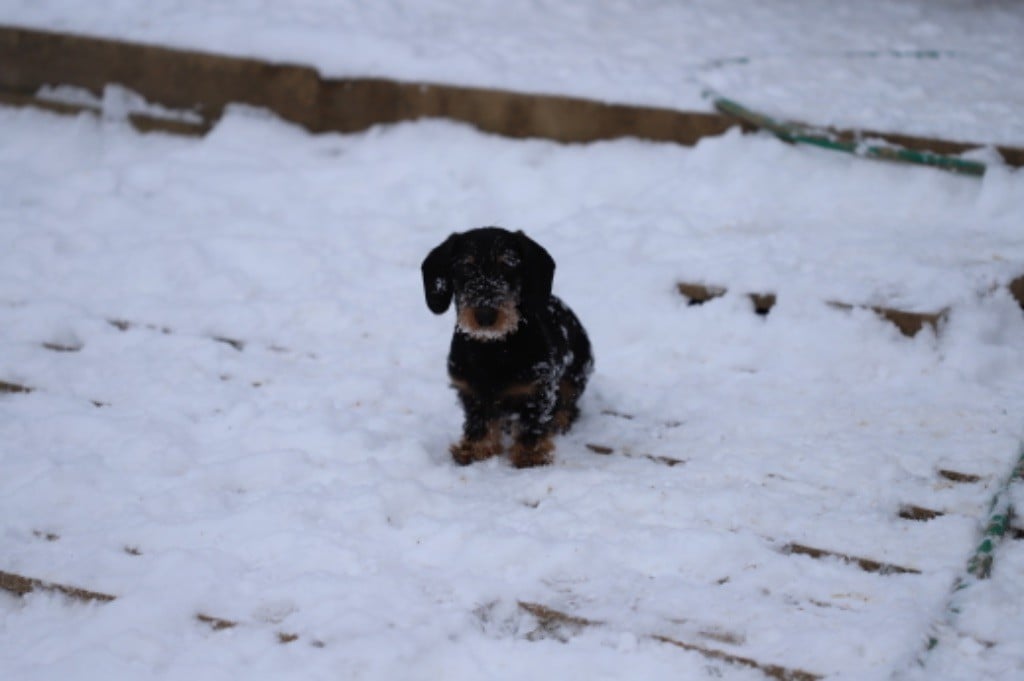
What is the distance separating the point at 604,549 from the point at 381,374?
5.43ft

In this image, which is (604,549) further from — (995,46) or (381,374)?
(995,46)

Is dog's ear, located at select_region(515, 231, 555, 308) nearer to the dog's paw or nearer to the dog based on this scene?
the dog

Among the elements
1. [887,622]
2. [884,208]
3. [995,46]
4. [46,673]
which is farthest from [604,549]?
[995,46]

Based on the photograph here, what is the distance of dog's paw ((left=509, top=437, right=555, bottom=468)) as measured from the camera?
3949mm

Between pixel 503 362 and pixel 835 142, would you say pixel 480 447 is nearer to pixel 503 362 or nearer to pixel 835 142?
pixel 503 362

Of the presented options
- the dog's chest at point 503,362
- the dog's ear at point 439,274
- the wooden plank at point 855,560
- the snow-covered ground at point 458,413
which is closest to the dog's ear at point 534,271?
the dog's chest at point 503,362

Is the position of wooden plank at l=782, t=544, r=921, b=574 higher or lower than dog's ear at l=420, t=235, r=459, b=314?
lower

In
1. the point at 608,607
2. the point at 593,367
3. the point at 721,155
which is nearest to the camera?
the point at 608,607

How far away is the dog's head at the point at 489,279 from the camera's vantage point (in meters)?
3.67

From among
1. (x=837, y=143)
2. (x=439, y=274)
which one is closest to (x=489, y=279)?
(x=439, y=274)

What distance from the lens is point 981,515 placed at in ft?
11.4

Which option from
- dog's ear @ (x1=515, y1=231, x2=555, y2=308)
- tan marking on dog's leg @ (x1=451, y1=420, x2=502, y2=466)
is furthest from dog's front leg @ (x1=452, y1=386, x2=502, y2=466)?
dog's ear @ (x1=515, y1=231, x2=555, y2=308)

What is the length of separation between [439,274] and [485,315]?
35cm

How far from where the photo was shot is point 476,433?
3980mm
